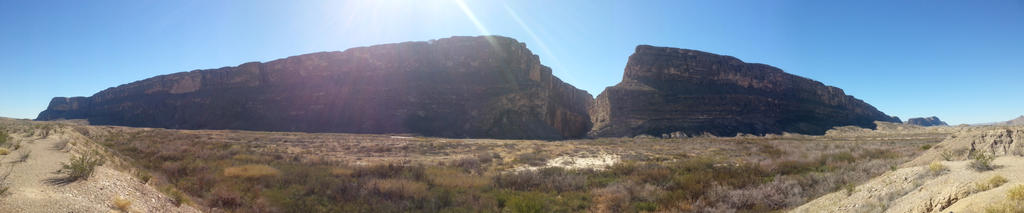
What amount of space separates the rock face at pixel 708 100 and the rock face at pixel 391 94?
1215 centimetres

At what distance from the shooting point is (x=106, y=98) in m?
94.2

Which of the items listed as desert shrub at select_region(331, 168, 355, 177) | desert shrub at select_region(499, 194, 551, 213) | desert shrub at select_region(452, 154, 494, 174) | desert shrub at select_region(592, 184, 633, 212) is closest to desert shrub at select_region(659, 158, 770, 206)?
desert shrub at select_region(592, 184, 633, 212)

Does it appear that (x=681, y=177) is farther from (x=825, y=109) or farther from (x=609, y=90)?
(x=825, y=109)

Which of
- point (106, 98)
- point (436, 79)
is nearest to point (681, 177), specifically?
point (436, 79)

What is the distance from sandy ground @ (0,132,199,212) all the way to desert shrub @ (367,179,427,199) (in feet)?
11.3

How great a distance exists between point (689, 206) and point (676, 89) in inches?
2634

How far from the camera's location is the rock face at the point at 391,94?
55125 millimetres

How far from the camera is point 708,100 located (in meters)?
66.9

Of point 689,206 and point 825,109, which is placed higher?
point 825,109

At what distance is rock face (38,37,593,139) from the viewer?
5512cm

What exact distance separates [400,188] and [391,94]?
178 ft

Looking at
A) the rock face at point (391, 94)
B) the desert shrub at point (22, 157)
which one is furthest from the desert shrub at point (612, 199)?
the rock face at point (391, 94)

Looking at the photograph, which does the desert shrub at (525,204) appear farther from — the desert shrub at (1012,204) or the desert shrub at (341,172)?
the desert shrub at (1012,204)

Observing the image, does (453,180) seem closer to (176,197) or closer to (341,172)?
(341,172)
